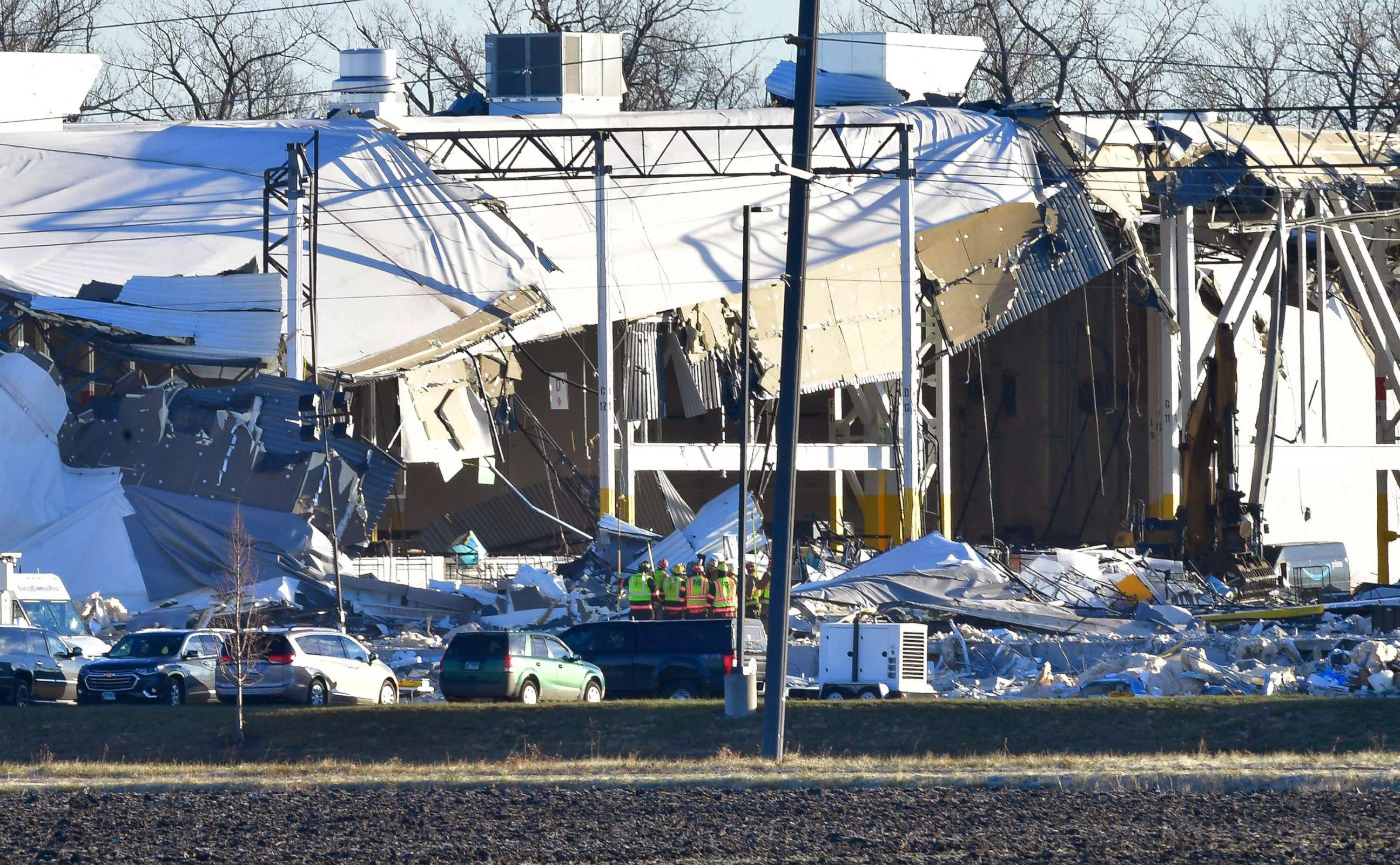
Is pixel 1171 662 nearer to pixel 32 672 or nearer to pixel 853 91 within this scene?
pixel 32 672

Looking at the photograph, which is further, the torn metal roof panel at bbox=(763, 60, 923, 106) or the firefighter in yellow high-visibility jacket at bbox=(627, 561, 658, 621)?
the torn metal roof panel at bbox=(763, 60, 923, 106)

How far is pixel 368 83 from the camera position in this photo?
51.3 meters

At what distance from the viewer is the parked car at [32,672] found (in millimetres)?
27344

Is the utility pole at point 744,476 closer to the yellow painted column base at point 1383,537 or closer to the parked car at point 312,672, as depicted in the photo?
the parked car at point 312,672

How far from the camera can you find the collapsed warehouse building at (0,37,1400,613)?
128 ft

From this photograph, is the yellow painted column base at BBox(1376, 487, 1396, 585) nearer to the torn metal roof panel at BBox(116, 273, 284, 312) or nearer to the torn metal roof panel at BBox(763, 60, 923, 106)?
the torn metal roof panel at BBox(763, 60, 923, 106)

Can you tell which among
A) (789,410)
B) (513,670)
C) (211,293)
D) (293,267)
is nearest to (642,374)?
(293,267)

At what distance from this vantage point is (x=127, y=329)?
39219mm

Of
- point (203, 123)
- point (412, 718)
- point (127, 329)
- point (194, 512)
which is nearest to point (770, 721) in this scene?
point (412, 718)

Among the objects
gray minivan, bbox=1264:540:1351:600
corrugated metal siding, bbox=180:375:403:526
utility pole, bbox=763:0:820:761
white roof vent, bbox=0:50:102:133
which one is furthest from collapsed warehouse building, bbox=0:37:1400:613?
utility pole, bbox=763:0:820:761

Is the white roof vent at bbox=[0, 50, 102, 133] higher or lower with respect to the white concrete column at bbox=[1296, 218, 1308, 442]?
higher

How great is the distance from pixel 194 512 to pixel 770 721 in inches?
832

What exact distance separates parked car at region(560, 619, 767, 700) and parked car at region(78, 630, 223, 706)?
513 centimetres

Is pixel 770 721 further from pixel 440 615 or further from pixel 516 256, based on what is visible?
pixel 516 256
